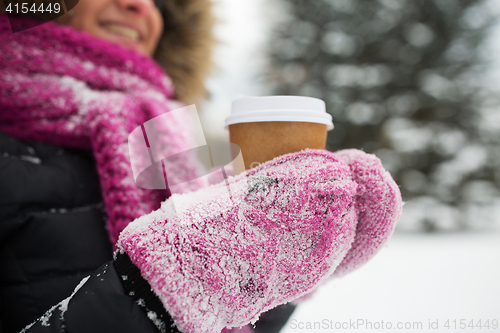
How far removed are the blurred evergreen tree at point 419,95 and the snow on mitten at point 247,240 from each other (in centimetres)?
328

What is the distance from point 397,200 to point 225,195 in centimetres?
26

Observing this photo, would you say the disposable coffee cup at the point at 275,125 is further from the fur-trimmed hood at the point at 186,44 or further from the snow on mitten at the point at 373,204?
the fur-trimmed hood at the point at 186,44

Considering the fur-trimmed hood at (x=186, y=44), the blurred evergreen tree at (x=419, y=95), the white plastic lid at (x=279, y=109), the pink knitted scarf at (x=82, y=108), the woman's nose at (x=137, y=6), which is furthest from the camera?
the blurred evergreen tree at (x=419, y=95)

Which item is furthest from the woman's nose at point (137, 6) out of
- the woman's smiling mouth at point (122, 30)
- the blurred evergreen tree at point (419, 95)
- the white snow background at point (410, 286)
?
the blurred evergreen tree at point (419, 95)

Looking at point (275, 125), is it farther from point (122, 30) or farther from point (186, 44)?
point (186, 44)

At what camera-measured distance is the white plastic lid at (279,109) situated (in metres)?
0.47

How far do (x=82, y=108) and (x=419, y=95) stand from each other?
3.84 metres

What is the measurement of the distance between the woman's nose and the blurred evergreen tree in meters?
3.01

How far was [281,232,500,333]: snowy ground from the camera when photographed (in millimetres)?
1107

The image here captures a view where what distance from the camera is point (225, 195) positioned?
1.34 ft

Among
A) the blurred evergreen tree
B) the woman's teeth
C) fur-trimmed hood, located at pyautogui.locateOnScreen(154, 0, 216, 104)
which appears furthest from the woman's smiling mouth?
the blurred evergreen tree

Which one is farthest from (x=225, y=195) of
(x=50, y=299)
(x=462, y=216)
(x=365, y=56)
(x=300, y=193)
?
(x=462, y=216)

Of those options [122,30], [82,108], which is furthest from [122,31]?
[82,108]

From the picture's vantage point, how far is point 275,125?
0.47 meters
